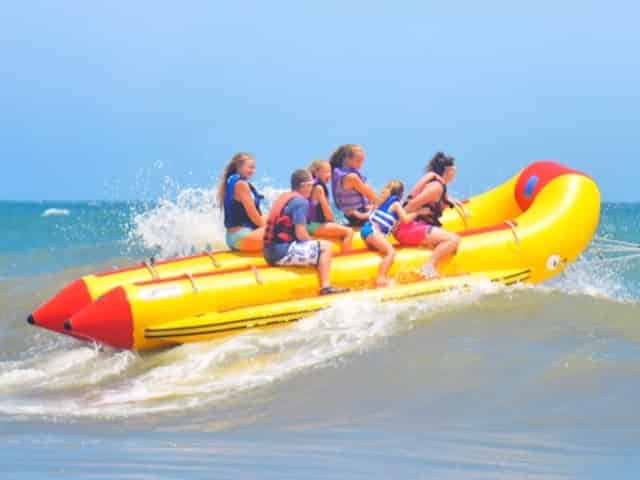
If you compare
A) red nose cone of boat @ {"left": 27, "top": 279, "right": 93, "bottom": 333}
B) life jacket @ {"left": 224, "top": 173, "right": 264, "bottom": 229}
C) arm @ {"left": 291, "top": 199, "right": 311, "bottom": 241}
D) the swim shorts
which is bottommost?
red nose cone of boat @ {"left": 27, "top": 279, "right": 93, "bottom": 333}

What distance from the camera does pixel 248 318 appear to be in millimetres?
6609

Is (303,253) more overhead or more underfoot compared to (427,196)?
more underfoot

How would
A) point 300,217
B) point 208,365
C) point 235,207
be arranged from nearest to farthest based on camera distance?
point 208,365
point 300,217
point 235,207

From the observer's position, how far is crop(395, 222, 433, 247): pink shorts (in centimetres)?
739

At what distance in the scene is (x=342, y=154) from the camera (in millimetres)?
7801

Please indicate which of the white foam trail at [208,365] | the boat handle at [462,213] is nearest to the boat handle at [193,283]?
the white foam trail at [208,365]

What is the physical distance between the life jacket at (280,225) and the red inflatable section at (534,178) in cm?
244

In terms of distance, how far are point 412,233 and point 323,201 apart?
0.72 m

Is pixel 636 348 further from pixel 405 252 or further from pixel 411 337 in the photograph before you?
pixel 405 252

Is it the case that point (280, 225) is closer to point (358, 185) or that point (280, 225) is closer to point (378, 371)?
point (358, 185)

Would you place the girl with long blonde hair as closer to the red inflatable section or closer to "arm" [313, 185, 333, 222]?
"arm" [313, 185, 333, 222]

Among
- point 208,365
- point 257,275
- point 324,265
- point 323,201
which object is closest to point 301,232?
point 324,265

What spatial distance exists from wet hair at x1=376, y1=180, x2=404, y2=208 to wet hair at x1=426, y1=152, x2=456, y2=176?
0.99 feet

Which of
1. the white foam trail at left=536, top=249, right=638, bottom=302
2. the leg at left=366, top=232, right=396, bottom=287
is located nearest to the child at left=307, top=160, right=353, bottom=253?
the leg at left=366, top=232, right=396, bottom=287
